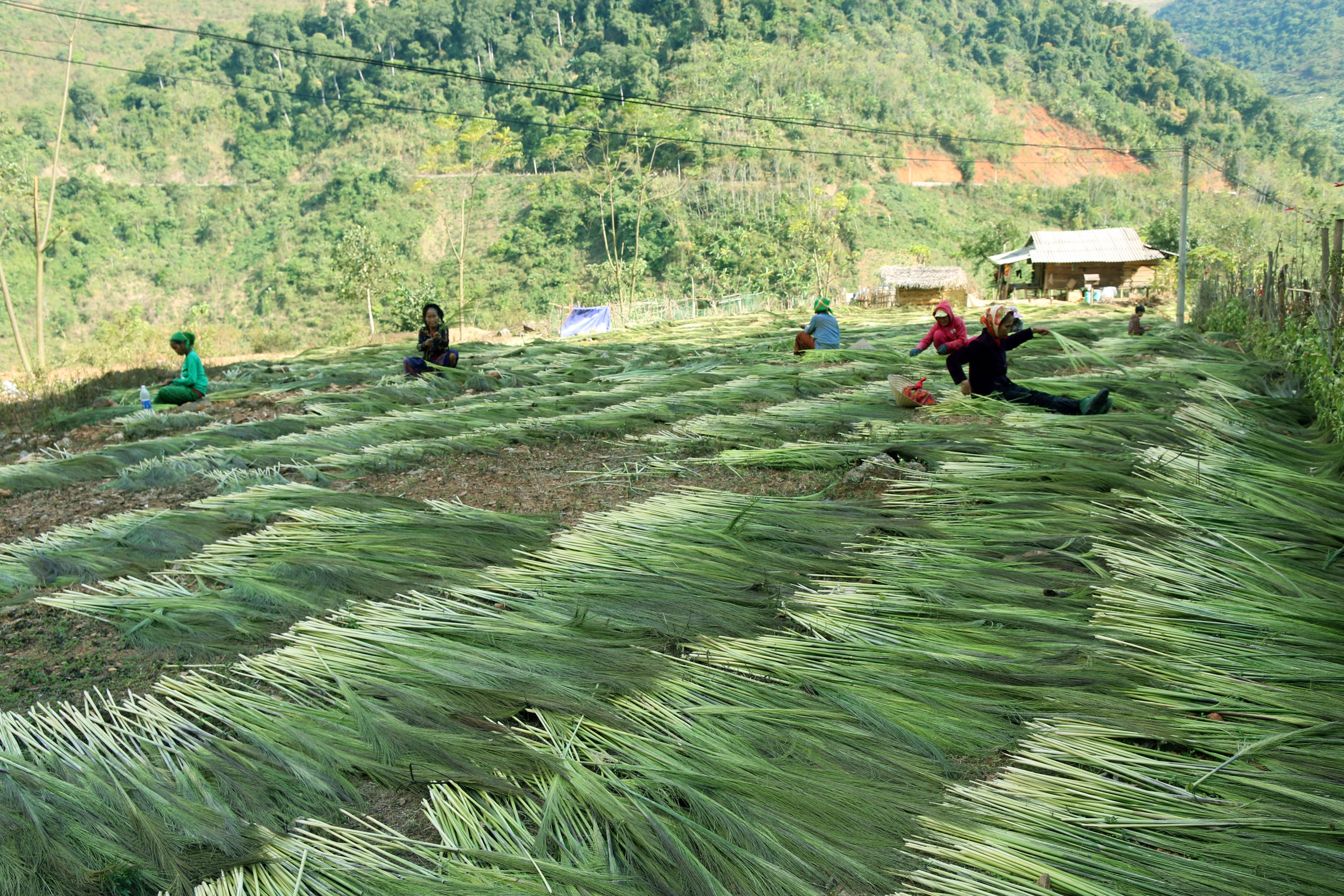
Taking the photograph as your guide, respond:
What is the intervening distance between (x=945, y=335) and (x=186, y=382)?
6.52 meters

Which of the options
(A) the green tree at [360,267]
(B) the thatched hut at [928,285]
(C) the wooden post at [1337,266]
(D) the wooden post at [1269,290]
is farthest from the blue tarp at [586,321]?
(C) the wooden post at [1337,266]

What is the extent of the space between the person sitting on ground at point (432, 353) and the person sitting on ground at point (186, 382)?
68.0 inches

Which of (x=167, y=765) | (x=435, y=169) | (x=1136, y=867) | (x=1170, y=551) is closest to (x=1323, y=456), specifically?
(x=1170, y=551)

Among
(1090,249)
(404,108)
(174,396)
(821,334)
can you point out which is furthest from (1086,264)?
(404,108)

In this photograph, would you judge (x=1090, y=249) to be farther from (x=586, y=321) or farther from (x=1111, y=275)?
(x=586, y=321)

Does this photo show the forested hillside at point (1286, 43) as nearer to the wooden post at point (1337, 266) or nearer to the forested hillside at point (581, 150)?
the forested hillside at point (581, 150)

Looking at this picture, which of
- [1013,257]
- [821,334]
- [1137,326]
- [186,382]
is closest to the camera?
[186,382]

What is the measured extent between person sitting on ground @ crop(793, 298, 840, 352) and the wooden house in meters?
21.2

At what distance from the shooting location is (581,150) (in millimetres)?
30844

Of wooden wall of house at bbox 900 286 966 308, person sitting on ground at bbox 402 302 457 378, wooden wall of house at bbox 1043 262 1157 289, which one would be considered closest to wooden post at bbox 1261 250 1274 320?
person sitting on ground at bbox 402 302 457 378

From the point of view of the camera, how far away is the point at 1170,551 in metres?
2.66

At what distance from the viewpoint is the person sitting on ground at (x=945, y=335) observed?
21.6 feet

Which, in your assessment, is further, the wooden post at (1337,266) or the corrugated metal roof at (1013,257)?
the corrugated metal roof at (1013,257)

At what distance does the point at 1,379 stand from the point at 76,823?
13631mm
